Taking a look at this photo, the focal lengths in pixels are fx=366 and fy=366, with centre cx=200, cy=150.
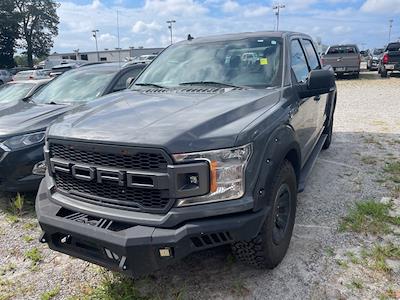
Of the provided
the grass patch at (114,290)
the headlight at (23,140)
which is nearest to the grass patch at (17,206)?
the headlight at (23,140)

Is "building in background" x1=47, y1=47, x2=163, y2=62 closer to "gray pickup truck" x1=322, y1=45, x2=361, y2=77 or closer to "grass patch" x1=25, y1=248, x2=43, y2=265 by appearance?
"gray pickup truck" x1=322, y1=45, x2=361, y2=77

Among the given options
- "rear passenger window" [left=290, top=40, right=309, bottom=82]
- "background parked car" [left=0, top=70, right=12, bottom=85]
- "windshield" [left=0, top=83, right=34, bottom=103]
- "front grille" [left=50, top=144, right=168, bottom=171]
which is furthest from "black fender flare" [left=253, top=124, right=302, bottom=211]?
"background parked car" [left=0, top=70, right=12, bottom=85]

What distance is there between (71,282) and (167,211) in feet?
4.36

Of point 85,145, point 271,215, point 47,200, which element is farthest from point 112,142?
point 271,215

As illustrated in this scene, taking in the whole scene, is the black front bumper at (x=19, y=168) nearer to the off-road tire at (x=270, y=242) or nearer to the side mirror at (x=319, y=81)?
the off-road tire at (x=270, y=242)

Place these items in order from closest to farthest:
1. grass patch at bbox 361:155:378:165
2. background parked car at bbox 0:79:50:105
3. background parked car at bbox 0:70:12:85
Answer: grass patch at bbox 361:155:378:165, background parked car at bbox 0:79:50:105, background parked car at bbox 0:70:12:85

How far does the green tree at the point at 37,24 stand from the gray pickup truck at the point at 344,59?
46922 mm

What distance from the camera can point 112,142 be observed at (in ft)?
7.59

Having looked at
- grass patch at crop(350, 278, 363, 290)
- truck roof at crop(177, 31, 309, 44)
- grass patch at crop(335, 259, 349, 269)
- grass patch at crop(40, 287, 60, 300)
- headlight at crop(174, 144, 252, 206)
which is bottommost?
grass patch at crop(40, 287, 60, 300)

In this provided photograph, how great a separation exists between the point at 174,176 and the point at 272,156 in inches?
29.5

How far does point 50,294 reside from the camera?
283 cm

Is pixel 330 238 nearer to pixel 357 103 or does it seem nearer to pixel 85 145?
→ pixel 85 145

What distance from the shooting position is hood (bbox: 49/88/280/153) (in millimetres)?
2260

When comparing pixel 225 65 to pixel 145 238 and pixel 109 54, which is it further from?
pixel 109 54
